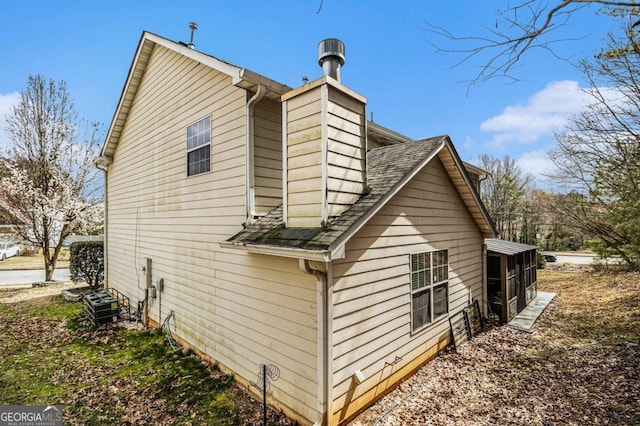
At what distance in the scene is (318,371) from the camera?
416 cm

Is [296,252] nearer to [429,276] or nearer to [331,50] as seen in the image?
[331,50]

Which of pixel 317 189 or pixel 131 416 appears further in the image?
pixel 131 416

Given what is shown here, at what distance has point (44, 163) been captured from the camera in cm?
1591

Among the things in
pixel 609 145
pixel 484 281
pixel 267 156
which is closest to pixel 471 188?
pixel 484 281

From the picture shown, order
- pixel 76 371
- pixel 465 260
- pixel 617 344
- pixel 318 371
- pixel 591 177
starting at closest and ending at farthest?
pixel 318 371, pixel 76 371, pixel 617 344, pixel 465 260, pixel 591 177

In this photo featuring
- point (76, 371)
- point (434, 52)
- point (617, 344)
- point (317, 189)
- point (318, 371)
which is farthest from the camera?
point (617, 344)

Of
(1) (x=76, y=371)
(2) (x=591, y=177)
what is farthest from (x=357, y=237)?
(2) (x=591, y=177)

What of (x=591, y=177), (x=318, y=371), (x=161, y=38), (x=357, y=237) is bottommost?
(x=318, y=371)

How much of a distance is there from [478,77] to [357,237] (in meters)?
2.62

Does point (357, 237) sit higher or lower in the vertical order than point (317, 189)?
lower

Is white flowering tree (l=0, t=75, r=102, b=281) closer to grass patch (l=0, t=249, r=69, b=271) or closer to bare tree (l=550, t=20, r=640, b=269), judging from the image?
grass patch (l=0, t=249, r=69, b=271)

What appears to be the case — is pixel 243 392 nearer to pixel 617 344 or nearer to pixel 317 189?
pixel 317 189

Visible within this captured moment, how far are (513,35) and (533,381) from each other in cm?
593

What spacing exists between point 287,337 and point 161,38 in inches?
330
